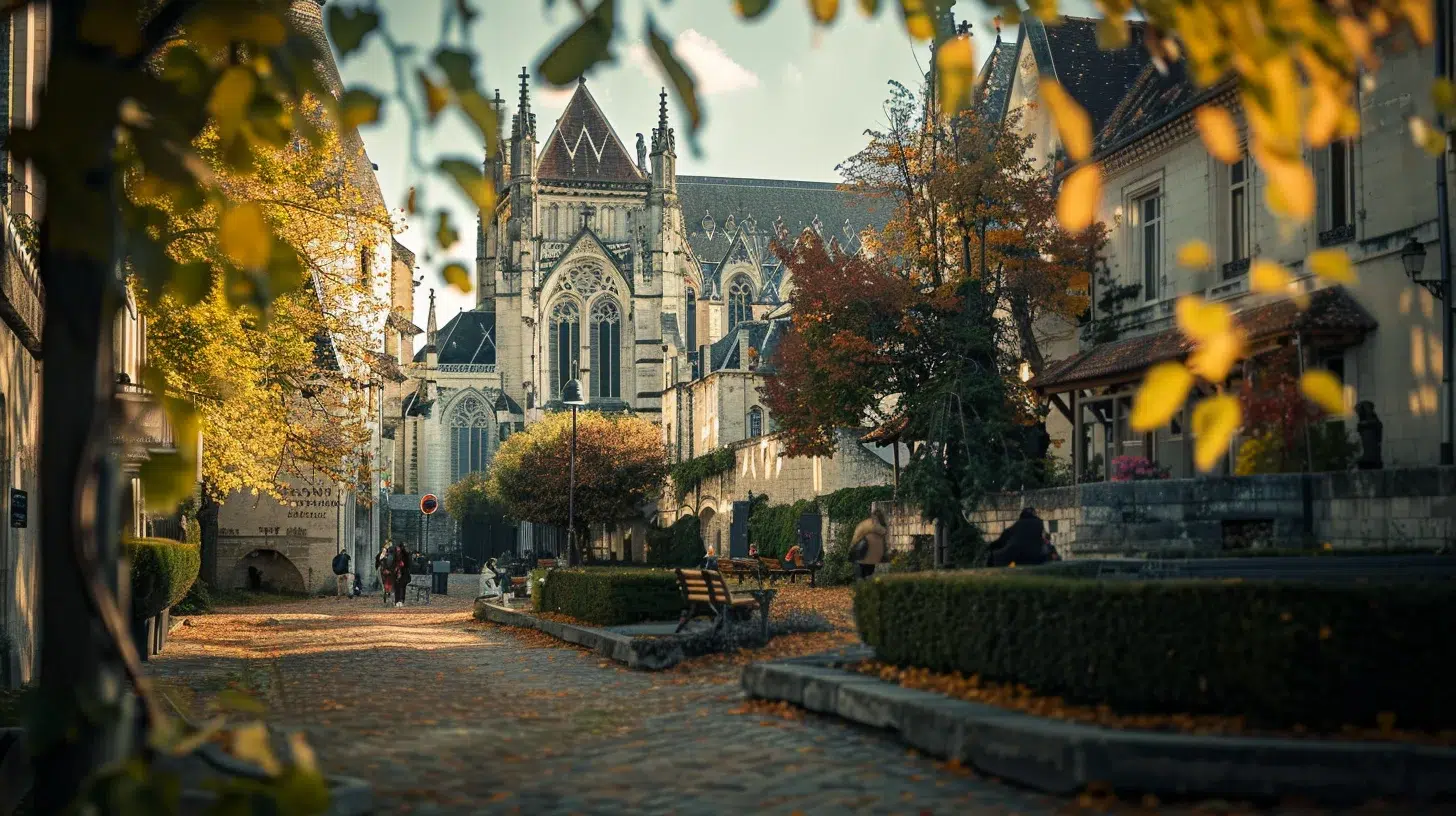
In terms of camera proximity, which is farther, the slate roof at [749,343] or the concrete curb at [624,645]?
the slate roof at [749,343]

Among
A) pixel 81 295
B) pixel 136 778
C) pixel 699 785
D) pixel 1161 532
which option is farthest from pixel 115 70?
pixel 1161 532

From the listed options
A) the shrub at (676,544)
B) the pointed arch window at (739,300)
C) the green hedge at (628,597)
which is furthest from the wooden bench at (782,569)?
the pointed arch window at (739,300)

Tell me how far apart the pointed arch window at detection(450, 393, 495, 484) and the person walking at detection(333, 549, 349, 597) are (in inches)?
2133

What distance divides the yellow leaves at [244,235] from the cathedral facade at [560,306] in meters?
90.5

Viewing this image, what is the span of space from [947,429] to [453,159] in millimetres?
24199

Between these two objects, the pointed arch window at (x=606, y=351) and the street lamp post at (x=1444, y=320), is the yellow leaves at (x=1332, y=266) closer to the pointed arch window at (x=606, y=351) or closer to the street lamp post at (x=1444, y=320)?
the street lamp post at (x=1444, y=320)

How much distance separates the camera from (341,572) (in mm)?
43156

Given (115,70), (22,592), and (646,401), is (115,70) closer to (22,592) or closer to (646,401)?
(22,592)

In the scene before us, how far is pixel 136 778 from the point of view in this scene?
3.46 metres

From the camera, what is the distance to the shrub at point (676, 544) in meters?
57.1

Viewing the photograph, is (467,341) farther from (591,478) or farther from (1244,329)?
(1244,329)

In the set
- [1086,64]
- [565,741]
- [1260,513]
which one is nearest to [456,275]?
[565,741]

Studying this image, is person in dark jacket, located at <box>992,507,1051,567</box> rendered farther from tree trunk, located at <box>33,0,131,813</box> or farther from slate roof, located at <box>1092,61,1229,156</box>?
tree trunk, located at <box>33,0,131,813</box>

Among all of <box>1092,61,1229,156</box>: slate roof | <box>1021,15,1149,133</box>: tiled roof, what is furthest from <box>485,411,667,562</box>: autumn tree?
<box>1092,61,1229,156</box>: slate roof
